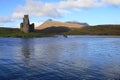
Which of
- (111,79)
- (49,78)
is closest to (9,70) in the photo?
(49,78)

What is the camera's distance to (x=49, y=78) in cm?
3247

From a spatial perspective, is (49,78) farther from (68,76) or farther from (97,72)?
(97,72)

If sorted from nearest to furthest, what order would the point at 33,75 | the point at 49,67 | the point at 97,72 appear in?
the point at 33,75
the point at 97,72
the point at 49,67

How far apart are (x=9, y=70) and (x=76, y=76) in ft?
31.9

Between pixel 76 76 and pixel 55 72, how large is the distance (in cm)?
373

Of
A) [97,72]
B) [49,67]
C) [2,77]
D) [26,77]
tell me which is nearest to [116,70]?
[97,72]

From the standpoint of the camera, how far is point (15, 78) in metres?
32.3

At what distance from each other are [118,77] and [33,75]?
392 inches

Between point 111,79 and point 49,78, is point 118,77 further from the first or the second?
point 49,78

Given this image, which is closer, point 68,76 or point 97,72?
point 68,76

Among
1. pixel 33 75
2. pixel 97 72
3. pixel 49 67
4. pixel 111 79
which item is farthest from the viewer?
pixel 49 67

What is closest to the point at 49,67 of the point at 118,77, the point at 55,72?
the point at 55,72

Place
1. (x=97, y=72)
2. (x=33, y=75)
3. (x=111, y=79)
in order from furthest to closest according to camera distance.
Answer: (x=97, y=72)
(x=33, y=75)
(x=111, y=79)

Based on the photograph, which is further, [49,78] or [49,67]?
[49,67]
